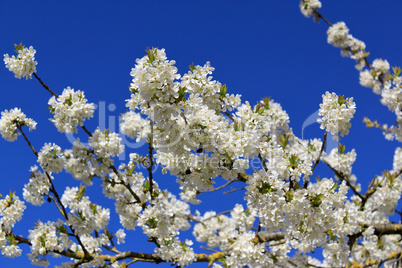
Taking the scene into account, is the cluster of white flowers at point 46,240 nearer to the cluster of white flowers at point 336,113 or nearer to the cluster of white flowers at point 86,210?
the cluster of white flowers at point 86,210

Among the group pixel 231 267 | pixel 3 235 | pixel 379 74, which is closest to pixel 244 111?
pixel 231 267

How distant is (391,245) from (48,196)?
693cm

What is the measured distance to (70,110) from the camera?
4.41m

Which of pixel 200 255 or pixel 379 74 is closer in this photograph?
pixel 200 255

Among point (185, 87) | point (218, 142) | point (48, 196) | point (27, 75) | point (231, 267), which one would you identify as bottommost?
point (231, 267)

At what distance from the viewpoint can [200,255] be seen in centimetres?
525

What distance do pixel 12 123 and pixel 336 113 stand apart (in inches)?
172

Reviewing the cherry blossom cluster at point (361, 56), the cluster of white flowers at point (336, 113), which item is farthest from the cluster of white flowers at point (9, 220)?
the cherry blossom cluster at point (361, 56)

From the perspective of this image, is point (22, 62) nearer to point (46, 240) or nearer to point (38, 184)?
point (38, 184)

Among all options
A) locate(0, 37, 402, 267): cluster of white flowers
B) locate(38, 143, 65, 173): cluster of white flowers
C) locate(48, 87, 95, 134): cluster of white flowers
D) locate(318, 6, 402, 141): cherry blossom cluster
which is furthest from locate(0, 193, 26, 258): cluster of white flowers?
locate(318, 6, 402, 141): cherry blossom cluster

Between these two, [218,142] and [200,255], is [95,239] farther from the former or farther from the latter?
[218,142]

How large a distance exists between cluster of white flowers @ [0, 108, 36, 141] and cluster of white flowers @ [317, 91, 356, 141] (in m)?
4.00

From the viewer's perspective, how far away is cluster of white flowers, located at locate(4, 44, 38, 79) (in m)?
4.64

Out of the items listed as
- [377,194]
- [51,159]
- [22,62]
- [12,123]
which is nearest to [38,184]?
[51,159]
